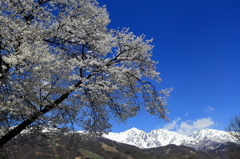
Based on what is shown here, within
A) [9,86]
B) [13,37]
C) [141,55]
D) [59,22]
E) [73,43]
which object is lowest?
[9,86]

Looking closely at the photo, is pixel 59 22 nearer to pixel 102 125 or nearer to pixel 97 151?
pixel 102 125

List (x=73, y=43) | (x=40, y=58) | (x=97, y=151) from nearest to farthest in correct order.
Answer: (x=40, y=58) → (x=73, y=43) → (x=97, y=151)

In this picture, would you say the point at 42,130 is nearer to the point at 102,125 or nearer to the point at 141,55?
the point at 102,125

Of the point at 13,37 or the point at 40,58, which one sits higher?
the point at 13,37

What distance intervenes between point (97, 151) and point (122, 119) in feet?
508

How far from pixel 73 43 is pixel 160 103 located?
4.96 metres

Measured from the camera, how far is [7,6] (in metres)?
7.48

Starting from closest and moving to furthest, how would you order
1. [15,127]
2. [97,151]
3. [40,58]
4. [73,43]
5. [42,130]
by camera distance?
[40,58] → [15,127] → [42,130] → [73,43] → [97,151]

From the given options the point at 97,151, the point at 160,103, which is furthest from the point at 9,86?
the point at 97,151

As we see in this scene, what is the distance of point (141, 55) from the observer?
9.31 meters

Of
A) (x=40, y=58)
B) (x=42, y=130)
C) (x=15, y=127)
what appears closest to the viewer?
(x=40, y=58)

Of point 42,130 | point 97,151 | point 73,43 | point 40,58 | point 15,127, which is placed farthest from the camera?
point 97,151

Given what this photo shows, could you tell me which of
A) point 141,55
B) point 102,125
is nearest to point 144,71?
point 141,55

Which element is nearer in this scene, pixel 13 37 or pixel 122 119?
pixel 13 37
